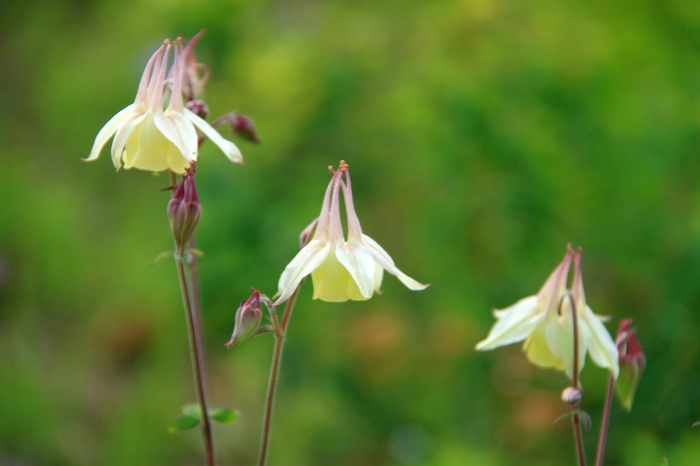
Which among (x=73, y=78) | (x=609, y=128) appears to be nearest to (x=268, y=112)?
(x=609, y=128)

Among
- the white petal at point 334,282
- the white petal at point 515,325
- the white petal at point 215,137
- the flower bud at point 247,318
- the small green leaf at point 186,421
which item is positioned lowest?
the small green leaf at point 186,421

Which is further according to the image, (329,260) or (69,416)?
(69,416)

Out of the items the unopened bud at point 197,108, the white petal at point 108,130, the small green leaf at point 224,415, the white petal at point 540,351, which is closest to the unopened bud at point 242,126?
the unopened bud at point 197,108

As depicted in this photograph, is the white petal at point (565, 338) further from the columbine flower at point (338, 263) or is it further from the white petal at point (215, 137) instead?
the white petal at point (215, 137)

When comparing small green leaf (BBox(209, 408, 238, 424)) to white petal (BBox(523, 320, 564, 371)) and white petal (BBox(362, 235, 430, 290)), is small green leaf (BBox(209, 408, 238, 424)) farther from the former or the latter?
white petal (BBox(523, 320, 564, 371))

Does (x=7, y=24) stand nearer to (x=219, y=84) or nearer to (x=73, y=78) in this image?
(x=73, y=78)

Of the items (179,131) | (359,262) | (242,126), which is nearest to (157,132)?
(179,131)

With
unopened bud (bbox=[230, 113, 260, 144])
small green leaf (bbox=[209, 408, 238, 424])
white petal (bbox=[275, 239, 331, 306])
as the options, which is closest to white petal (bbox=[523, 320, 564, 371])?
white petal (bbox=[275, 239, 331, 306])
